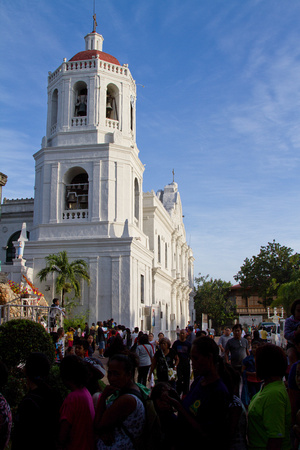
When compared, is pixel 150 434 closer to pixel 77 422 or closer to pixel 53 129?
pixel 77 422

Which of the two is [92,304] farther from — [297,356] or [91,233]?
[297,356]

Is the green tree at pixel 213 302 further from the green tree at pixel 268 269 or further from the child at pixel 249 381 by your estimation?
the child at pixel 249 381

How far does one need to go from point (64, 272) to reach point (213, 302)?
43.9m

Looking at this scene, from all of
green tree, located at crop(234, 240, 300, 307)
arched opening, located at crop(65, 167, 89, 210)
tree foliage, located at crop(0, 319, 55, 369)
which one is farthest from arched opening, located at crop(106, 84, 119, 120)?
green tree, located at crop(234, 240, 300, 307)

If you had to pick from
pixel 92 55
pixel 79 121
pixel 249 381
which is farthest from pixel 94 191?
pixel 249 381

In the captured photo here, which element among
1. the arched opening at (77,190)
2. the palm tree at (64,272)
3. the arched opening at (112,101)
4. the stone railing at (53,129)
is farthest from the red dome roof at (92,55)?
the palm tree at (64,272)

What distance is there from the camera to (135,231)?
26016 mm

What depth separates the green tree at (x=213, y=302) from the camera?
208 ft

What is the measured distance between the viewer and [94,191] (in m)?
25.0

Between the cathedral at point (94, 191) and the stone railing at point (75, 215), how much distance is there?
54 mm

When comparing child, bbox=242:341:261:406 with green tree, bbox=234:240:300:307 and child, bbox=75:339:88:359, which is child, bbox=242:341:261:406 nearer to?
child, bbox=75:339:88:359

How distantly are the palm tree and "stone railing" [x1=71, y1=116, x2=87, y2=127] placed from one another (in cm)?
752

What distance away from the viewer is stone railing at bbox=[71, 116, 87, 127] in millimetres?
25969

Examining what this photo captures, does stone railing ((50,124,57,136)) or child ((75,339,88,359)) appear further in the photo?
stone railing ((50,124,57,136))
